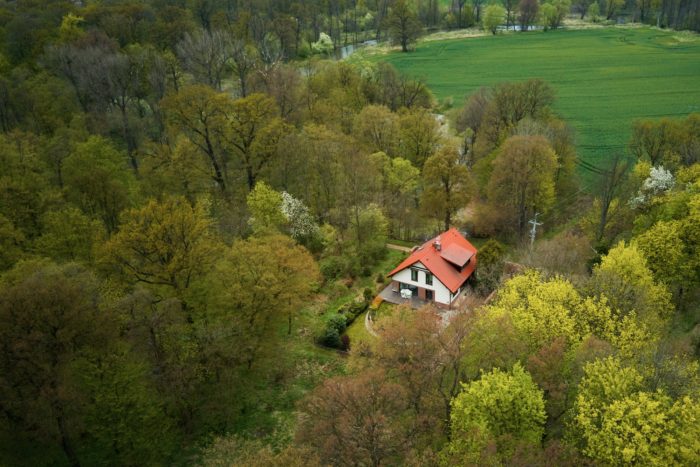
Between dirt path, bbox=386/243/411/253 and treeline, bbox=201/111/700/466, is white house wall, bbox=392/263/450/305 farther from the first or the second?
treeline, bbox=201/111/700/466

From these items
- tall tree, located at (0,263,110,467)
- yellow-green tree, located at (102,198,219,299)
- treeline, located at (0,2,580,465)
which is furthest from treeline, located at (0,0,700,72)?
tall tree, located at (0,263,110,467)

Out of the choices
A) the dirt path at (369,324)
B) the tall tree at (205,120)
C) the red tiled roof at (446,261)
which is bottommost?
the dirt path at (369,324)

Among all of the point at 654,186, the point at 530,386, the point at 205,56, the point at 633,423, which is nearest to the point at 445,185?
the point at 654,186

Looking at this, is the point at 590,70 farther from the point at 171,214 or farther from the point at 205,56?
the point at 171,214

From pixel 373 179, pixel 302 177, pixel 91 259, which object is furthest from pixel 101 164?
pixel 373 179

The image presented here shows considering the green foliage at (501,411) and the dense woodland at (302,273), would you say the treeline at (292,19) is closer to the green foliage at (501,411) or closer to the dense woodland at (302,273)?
the dense woodland at (302,273)

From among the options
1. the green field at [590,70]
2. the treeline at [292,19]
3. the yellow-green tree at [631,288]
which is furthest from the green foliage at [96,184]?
the green field at [590,70]
